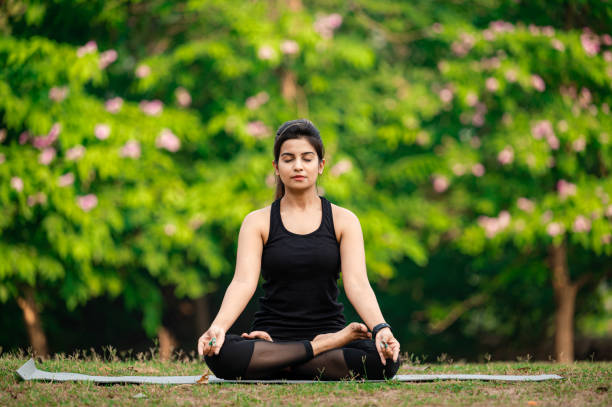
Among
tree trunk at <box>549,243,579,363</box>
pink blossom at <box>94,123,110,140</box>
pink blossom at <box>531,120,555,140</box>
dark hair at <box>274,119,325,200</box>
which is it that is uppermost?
pink blossom at <box>94,123,110,140</box>

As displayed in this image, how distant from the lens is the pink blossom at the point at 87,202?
7961mm

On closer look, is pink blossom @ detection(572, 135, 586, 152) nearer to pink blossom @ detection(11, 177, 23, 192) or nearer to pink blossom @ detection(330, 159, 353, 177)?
pink blossom @ detection(330, 159, 353, 177)

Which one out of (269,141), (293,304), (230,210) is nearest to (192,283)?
(230,210)

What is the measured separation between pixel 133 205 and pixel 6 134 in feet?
5.82

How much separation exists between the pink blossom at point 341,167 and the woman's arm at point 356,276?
435cm

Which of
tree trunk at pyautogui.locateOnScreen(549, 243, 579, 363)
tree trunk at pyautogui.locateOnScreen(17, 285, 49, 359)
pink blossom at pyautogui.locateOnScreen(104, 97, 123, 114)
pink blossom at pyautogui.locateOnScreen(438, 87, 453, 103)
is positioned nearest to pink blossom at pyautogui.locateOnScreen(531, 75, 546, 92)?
pink blossom at pyautogui.locateOnScreen(438, 87, 453, 103)

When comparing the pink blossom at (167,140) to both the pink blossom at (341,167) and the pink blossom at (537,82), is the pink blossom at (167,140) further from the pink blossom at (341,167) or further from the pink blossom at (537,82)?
the pink blossom at (537,82)

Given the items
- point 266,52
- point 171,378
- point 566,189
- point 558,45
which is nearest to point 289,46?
point 266,52

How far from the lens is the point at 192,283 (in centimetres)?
922

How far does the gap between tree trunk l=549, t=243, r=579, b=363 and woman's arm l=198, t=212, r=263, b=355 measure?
625 centimetres

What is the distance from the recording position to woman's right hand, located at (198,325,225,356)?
3.69 meters

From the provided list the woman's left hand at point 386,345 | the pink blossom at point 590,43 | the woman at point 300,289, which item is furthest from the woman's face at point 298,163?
the pink blossom at point 590,43

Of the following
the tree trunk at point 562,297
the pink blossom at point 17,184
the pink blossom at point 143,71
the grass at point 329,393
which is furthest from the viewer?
the tree trunk at point 562,297

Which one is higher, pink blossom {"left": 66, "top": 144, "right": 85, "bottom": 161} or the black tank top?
pink blossom {"left": 66, "top": 144, "right": 85, "bottom": 161}
